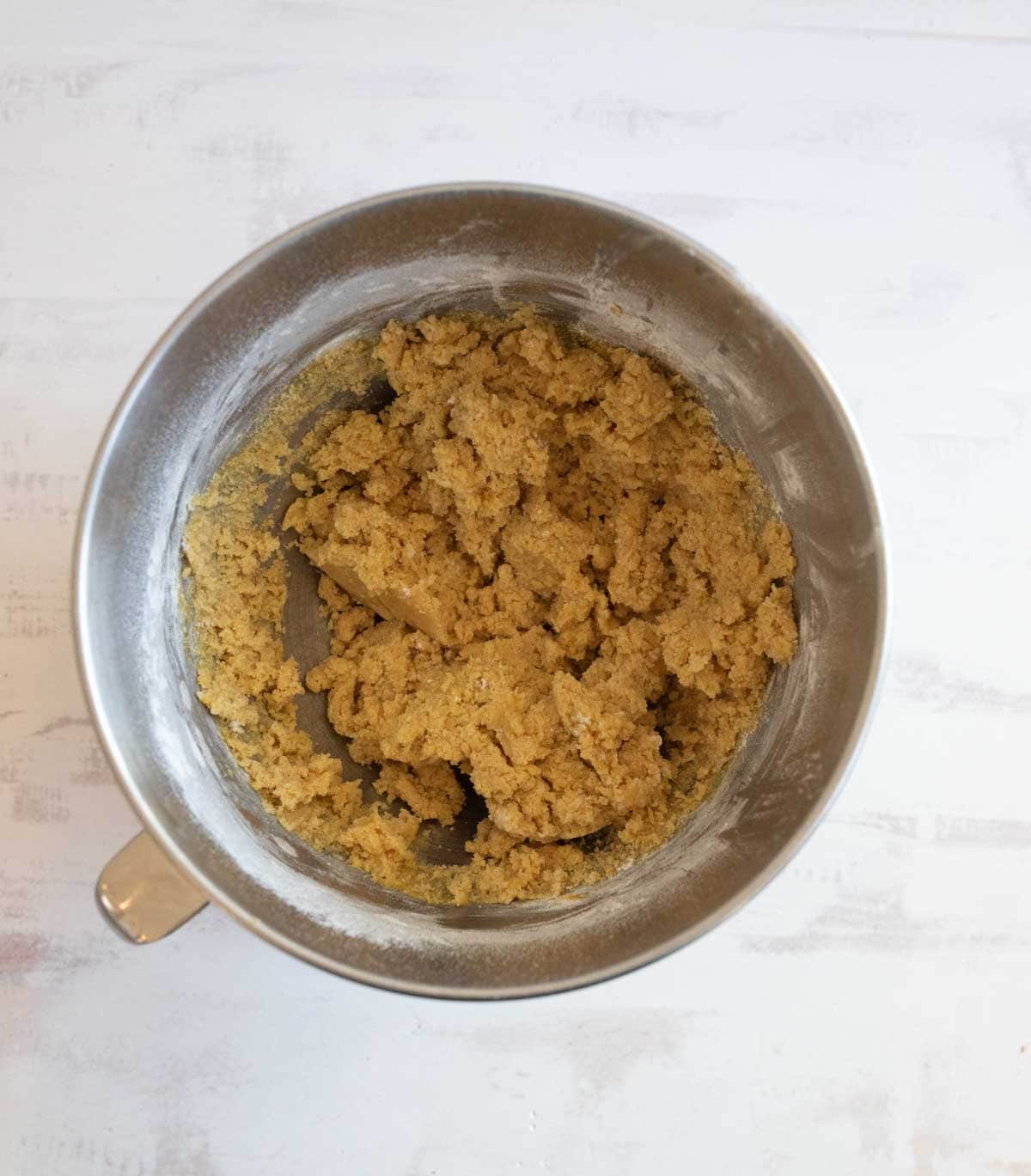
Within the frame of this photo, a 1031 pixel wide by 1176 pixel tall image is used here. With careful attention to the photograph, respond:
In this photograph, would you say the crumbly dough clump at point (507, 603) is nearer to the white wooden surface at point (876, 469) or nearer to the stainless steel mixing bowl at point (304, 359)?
the stainless steel mixing bowl at point (304, 359)

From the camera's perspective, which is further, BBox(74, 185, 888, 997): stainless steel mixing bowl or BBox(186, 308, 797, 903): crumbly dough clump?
BBox(186, 308, 797, 903): crumbly dough clump

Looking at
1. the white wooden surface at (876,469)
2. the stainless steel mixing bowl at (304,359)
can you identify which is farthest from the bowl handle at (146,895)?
the white wooden surface at (876,469)

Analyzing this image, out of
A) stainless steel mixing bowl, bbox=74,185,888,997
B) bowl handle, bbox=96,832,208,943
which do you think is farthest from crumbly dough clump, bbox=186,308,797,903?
bowl handle, bbox=96,832,208,943

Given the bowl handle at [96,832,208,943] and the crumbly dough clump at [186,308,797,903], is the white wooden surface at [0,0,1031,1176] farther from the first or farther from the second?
the bowl handle at [96,832,208,943]

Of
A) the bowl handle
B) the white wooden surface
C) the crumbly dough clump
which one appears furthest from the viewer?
the white wooden surface

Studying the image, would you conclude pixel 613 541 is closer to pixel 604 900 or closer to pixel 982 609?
pixel 604 900

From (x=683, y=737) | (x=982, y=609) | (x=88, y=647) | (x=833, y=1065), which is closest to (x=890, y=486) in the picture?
(x=982, y=609)
